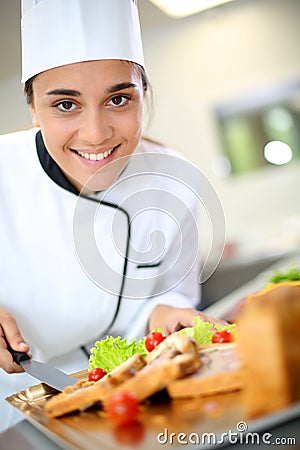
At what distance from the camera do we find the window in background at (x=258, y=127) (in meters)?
3.38

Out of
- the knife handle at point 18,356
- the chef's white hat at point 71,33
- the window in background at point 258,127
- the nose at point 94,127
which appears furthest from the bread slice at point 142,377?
the window in background at point 258,127

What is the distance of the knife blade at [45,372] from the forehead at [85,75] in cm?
41

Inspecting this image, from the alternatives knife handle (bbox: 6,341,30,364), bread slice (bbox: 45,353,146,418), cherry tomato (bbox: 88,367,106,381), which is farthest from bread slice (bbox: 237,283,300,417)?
knife handle (bbox: 6,341,30,364)

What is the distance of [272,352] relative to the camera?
0.62 meters

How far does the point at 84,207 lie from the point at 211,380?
23.1 inches

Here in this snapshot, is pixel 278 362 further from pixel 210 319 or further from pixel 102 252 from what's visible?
pixel 102 252

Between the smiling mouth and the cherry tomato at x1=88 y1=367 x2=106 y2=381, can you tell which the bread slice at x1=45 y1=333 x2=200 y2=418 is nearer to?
the cherry tomato at x1=88 y1=367 x2=106 y2=381

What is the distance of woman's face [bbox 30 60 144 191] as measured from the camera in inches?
42.6

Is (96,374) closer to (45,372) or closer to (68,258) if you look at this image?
(45,372)

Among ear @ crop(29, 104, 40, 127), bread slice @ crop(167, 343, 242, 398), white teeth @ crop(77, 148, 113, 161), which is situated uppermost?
ear @ crop(29, 104, 40, 127)

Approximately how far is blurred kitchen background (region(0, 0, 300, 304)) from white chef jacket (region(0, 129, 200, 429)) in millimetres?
1485

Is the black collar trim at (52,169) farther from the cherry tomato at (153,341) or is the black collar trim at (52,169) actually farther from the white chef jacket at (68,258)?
the cherry tomato at (153,341)

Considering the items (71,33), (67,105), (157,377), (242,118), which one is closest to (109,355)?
(157,377)

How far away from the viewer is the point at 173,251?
4.35 feet
